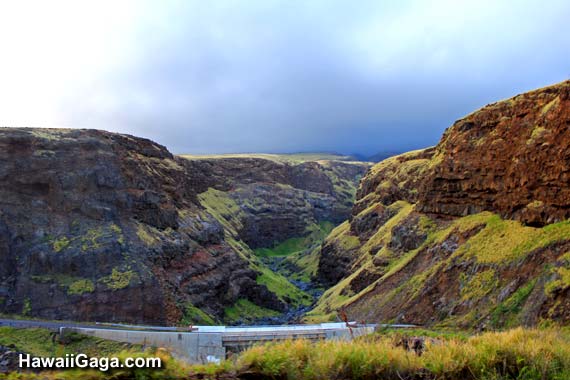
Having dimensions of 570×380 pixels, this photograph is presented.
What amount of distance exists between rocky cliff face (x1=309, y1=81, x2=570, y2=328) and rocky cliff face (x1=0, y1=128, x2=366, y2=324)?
18.7 m

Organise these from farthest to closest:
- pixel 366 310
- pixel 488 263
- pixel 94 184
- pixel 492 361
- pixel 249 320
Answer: pixel 249 320, pixel 94 184, pixel 366 310, pixel 488 263, pixel 492 361

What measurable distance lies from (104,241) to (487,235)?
44990 millimetres

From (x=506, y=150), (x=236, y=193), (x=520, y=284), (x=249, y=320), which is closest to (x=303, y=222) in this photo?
(x=236, y=193)

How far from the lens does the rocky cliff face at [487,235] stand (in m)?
35.9

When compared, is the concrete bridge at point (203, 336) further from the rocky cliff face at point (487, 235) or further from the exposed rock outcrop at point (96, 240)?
the exposed rock outcrop at point (96, 240)

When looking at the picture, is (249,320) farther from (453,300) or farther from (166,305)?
(453,300)

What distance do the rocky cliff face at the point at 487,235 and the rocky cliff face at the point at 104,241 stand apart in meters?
18.7

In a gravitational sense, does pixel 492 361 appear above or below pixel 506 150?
below

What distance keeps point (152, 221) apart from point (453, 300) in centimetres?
4310

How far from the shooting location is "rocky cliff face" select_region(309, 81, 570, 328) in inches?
1415

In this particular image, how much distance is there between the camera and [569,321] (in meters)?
28.8

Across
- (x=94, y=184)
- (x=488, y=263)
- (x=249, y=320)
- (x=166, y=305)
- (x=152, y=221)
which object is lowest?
(x=249, y=320)

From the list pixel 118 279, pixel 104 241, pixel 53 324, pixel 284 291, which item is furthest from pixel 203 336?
pixel 284 291

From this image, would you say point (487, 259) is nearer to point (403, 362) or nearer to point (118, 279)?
point (403, 362)
